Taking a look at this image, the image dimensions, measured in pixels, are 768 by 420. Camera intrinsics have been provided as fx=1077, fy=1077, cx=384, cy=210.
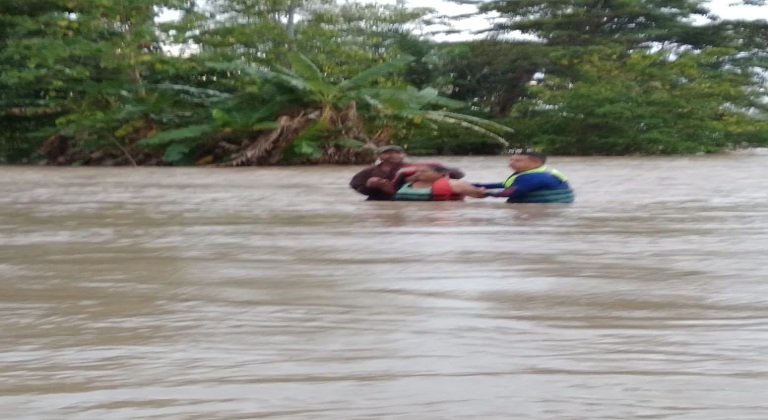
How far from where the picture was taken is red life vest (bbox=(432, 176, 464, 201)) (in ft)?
28.3

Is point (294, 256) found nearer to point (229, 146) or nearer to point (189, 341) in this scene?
point (189, 341)

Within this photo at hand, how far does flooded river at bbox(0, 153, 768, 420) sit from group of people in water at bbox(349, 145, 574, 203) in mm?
1746

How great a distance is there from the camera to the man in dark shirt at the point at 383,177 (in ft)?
29.1

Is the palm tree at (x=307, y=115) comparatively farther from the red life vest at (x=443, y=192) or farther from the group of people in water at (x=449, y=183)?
the red life vest at (x=443, y=192)

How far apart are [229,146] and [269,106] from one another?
108cm

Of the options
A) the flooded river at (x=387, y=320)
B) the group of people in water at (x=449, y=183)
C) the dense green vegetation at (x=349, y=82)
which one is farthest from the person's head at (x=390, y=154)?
the dense green vegetation at (x=349, y=82)

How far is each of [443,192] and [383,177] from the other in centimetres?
61

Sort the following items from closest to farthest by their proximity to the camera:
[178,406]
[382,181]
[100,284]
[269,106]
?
[178,406], [100,284], [382,181], [269,106]

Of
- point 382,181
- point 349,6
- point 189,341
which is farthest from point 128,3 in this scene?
point 189,341

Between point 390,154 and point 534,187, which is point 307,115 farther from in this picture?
point 534,187

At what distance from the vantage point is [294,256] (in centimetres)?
464

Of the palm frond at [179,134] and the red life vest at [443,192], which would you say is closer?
the red life vest at [443,192]

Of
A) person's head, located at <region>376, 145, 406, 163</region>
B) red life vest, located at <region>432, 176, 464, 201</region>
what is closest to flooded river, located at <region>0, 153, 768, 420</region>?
red life vest, located at <region>432, 176, 464, 201</region>

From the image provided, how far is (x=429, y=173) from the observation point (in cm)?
871
